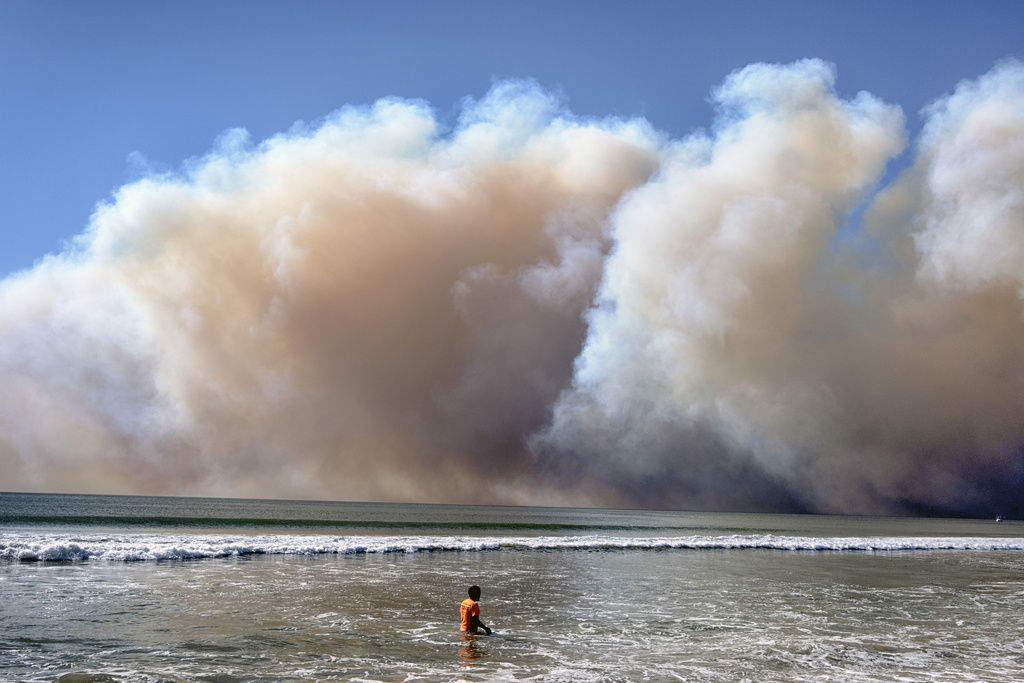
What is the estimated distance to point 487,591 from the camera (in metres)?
24.5

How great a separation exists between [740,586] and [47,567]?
26729 millimetres

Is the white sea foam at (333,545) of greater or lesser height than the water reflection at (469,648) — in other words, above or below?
below

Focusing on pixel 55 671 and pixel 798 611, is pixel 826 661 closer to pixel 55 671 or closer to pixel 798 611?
pixel 798 611

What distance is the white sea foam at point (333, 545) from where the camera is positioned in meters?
30.7

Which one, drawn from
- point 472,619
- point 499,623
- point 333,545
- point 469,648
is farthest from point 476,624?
point 333,545

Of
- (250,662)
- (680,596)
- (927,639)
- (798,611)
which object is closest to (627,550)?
(680,596)

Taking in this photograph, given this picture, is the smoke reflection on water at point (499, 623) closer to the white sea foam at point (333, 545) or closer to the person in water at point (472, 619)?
the person in water at point (472, 619)

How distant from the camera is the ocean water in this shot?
13867 mm

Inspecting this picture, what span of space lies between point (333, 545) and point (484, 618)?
21419mm

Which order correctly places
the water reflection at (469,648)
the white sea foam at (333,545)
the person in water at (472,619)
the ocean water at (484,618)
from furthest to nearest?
the white sea foam at (333,545)
the person in water at (472,619)
the water reflection at (469,648)
the ocean water at (484,618)

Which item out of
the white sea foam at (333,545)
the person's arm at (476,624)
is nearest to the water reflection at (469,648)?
the person's arm at (476,624)

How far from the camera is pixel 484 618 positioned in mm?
19203

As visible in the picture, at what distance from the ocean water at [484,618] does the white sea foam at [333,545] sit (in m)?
0.22

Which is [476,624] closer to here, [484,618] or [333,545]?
[484,618]
